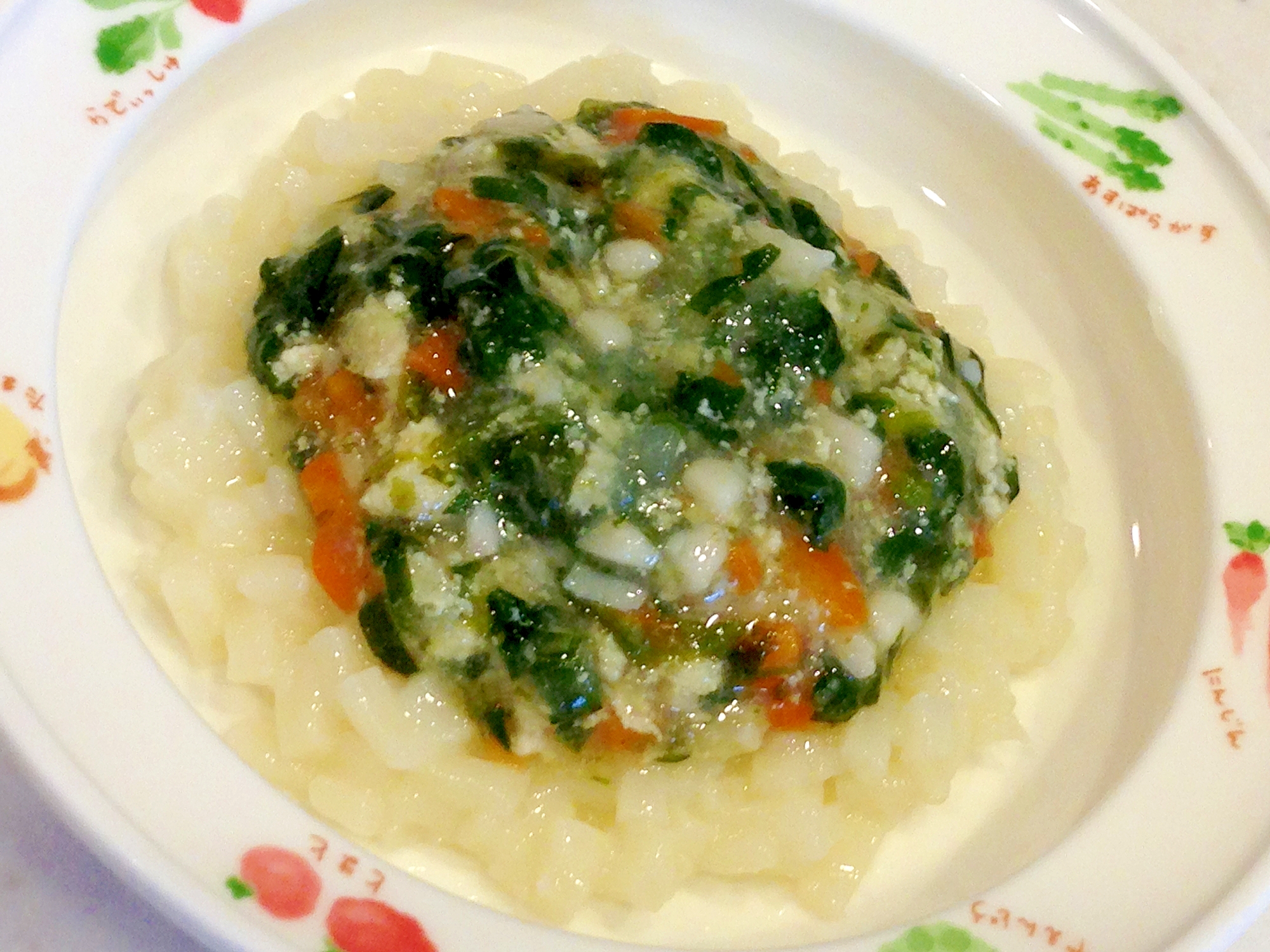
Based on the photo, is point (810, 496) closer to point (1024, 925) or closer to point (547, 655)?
point (547, 655)

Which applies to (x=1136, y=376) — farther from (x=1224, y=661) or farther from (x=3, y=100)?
(x=3, y=100)

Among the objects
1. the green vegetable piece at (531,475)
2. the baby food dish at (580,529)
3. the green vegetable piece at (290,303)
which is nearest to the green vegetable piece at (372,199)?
the baby food dish at (580,529)

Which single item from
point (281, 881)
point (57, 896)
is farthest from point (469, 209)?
point (57, 896)

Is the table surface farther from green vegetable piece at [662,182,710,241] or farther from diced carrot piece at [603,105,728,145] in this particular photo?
diced carrot piece at [603,105,728,145]

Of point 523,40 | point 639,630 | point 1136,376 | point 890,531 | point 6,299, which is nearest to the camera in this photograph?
point 6,299

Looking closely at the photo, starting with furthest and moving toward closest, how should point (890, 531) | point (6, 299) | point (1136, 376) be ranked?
point (1136, 376)
point (890, 531)
point (6, 299)

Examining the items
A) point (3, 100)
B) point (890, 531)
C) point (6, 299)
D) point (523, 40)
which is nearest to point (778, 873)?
point (890, 531)

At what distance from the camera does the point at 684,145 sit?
198 cm

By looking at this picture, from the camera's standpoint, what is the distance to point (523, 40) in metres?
2.44

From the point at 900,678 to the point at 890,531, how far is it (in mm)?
280

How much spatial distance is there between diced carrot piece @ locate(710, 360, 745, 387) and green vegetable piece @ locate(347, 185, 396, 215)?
68 centimetres

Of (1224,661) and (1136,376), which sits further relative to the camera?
(1136,376)

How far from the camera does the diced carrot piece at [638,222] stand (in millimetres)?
1833

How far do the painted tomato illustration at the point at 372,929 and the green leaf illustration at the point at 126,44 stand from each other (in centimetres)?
137
